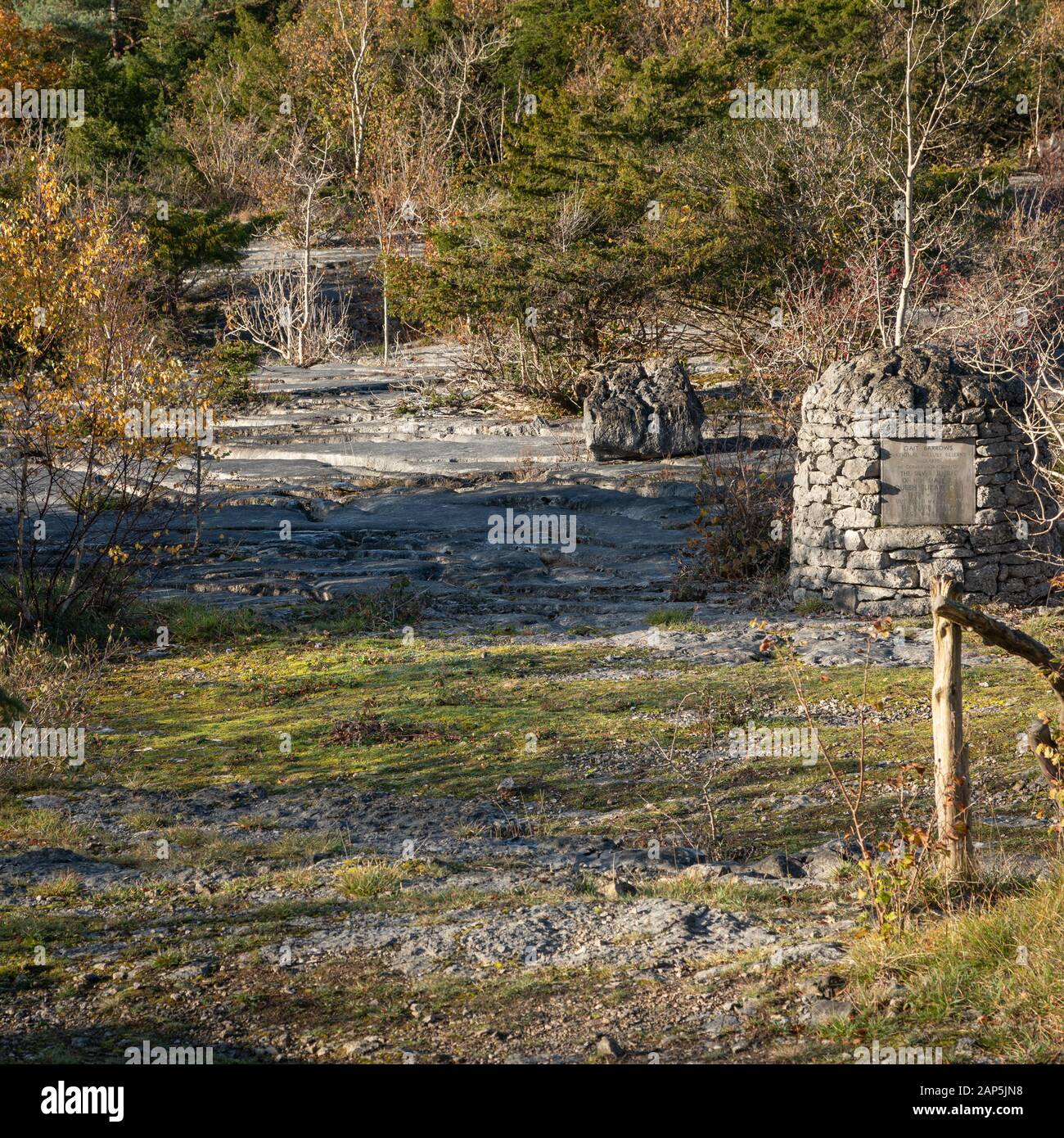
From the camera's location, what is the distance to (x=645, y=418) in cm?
2053

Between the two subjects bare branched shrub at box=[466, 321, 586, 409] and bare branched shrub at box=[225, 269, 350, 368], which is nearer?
bare branched shrub at box=[466, 321, 586, 409]

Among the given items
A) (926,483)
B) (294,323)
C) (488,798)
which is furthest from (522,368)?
(488,798)

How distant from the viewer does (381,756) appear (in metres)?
9.15

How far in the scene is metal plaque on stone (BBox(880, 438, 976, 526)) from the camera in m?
12.8

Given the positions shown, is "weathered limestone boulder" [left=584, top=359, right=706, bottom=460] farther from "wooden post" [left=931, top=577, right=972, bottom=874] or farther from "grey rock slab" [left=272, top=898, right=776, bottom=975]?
"wooden post" [left=931, top=577, right=972, bottom=874]

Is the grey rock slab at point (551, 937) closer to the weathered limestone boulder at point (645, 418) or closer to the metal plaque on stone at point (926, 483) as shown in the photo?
the metal plaque on stone at point (926, 483)

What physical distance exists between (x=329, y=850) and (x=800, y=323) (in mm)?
13522

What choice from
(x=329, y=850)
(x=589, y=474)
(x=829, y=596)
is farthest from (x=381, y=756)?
(x=589, y=474)

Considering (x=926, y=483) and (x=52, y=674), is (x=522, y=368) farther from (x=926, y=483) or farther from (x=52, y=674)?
(x=52, y=674)

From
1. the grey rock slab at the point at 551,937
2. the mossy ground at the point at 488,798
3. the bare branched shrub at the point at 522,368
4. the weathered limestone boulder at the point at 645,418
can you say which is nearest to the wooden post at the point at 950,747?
the mossy ground at the point at 488,798

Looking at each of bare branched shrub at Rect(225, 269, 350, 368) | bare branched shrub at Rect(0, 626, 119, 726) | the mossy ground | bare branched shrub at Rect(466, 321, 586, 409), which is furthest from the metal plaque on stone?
bare branched shrub at Rect(225, 269, 350, 368)

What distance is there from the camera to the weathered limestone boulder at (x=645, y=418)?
20469mm

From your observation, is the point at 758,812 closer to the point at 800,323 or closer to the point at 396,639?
the point at 396,639

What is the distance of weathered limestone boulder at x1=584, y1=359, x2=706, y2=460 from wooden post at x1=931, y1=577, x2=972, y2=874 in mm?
15142
